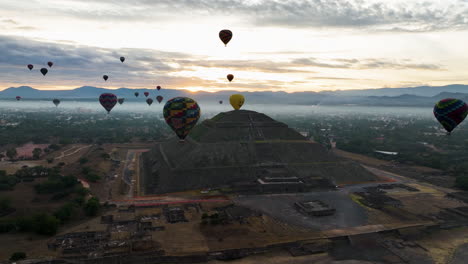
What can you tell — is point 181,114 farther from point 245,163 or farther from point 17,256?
point 17,256

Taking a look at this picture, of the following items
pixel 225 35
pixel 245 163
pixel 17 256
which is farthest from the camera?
pixel 245 163

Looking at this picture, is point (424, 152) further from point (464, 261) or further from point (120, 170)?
point (120, 170)

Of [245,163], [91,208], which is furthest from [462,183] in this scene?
[91,208]

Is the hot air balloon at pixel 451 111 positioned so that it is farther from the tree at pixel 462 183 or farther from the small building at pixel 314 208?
the small building at pixel 314 208

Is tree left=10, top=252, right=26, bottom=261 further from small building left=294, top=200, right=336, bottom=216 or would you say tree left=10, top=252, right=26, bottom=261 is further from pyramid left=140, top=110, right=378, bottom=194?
small building left=294, top=200, right=336, bottom=216

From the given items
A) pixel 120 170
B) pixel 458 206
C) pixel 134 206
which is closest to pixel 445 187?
pixel 458 206

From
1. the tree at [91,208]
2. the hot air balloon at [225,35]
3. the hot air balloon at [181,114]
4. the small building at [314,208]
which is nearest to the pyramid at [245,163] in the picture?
the small building at [314,208]
